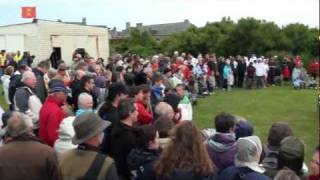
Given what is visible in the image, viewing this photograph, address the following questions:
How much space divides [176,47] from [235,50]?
1187 cm

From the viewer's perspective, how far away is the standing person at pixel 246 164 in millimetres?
4781

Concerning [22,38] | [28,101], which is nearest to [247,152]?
[28,101]

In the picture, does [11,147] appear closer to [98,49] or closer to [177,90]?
[177,90]

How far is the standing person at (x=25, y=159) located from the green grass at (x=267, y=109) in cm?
684

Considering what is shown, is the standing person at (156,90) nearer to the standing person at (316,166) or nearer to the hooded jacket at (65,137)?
the hooded jacket at (65,137)

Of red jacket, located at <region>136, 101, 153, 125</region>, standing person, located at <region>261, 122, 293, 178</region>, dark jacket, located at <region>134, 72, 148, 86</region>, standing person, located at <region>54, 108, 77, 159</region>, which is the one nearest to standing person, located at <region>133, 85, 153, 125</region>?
red jacket, located at <region>136, 101, 153, 125</region>

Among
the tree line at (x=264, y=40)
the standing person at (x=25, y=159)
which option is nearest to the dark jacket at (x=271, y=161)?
the standing person at (x=25, y=159)

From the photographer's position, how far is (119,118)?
5.94 metres

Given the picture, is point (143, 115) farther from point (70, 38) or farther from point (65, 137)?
point (70, 38)

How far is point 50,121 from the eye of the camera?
6.75 metres

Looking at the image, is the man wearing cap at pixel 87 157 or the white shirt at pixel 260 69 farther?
the white shirt at pixel 260 69

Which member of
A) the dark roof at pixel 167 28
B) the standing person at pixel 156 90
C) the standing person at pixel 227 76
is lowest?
the standing person at pixel 227 76

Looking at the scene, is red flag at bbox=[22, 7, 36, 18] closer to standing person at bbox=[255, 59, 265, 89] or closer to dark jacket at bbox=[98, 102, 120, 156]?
standing person at bbox=[255, 59, 265, 89]

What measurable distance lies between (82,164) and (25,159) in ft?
2.04
